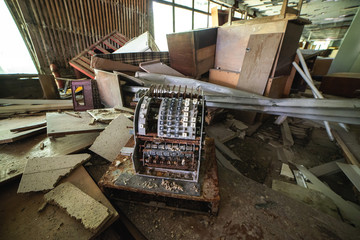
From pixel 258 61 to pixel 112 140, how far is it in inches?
111

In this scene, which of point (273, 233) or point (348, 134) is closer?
point (273, 233)

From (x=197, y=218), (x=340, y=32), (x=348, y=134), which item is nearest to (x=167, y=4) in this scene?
(x=348, y=134)

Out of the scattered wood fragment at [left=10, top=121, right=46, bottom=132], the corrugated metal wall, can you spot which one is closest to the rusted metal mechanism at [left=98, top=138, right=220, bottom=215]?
the scattered wood fragment at [left=10, top=121, right=46, bottom=132]

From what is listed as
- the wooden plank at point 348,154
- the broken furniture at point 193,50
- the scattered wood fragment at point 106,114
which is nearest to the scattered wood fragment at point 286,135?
the wooden plank at point 348,154

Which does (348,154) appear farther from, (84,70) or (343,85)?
(84,70)

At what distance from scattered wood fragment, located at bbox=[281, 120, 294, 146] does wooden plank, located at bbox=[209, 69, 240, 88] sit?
57.1 inches

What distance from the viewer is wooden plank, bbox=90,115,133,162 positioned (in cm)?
171

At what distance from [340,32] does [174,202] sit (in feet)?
64.4

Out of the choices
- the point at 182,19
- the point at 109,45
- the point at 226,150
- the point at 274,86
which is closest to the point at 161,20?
the point at 182,19

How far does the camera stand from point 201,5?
24.5 ft

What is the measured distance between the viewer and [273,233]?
3.52 ft

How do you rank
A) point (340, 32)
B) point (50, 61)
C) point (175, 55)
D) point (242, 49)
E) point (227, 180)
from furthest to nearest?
point (340, 32) < point (50, 61) < point (175, 55) < point (242, 49) < point (227, 180)

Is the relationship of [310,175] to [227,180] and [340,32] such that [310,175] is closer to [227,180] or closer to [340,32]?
[227,180]

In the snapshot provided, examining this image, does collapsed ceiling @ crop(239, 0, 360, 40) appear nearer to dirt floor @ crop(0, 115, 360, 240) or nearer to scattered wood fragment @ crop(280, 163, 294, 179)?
scattered wood fragment @ crop(280, 163, 294, 179)
